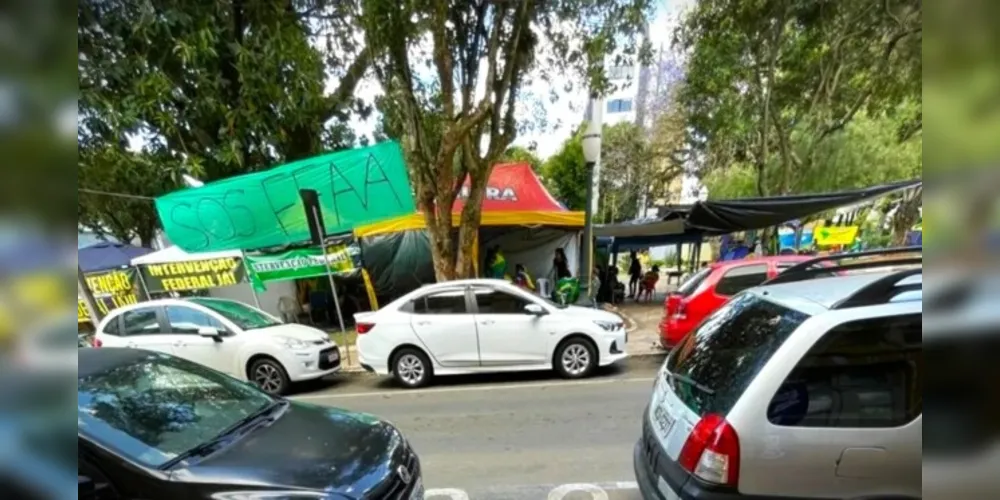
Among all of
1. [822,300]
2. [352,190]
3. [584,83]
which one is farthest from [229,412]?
[584,83]

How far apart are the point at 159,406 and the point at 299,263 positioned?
25.2 feet

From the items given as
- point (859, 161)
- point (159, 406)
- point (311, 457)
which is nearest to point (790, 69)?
point (859, 161)

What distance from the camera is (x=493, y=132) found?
10.1 meters

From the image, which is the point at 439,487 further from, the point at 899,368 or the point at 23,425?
the point at 23,425

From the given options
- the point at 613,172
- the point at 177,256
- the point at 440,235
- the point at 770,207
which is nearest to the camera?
the point at 770,207

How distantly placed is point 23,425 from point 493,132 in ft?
31.2

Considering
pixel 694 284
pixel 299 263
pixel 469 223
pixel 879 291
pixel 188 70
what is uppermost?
pixel 188 70

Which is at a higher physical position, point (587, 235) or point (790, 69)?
point (790, 69)

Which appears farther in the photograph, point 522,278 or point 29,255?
point 522,278

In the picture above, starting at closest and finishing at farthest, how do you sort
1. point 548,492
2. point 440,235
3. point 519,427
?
1. point 548,492
2. point 519,427
3. point 440,235

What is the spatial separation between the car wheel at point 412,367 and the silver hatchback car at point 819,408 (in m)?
5.31

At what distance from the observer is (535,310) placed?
7.49 m

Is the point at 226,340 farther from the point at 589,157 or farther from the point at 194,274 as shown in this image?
the point at 589,157

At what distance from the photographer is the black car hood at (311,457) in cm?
261
